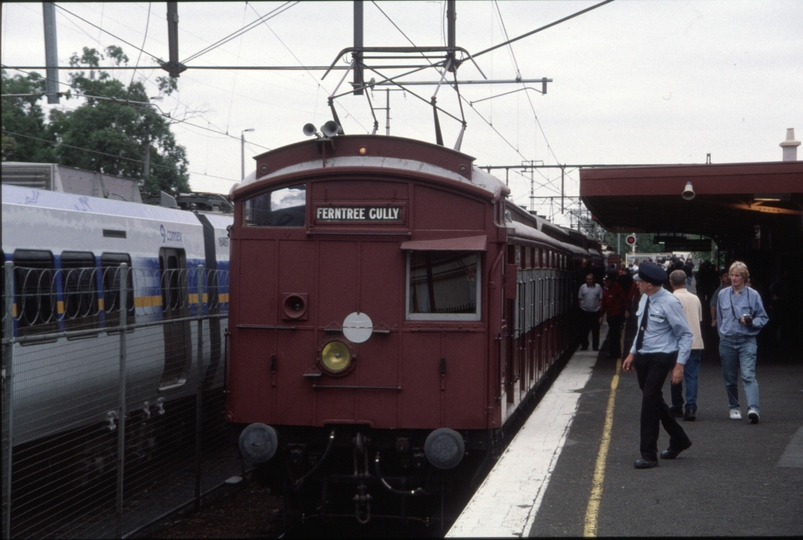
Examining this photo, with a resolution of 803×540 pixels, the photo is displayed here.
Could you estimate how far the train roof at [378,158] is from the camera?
307 inches

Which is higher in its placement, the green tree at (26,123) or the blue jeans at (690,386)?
the green tree at (26,123)

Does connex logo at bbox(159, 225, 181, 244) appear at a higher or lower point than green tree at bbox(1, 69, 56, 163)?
lower

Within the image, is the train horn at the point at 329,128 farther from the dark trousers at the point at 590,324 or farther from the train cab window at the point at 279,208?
the dark trousers at the point at 590,324

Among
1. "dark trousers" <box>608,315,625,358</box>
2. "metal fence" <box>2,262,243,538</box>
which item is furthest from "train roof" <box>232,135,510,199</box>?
"dark trousers" <box>608,315,625,358</box>

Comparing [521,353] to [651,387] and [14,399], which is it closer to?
[651,387]

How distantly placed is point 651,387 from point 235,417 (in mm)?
3357

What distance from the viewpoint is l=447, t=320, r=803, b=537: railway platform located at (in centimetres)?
609

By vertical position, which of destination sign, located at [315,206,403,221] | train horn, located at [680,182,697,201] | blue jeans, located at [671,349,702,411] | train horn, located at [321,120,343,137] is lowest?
blue jeans, located at [671,349,702,411]

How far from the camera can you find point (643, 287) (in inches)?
310

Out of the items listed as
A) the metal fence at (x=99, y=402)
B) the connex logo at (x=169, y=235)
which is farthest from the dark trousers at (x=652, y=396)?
the connex logo at (x=169, y=235)

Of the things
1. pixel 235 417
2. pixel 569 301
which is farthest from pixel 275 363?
pixel 569 301

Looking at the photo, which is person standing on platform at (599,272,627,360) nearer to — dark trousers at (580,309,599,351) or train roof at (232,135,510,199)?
dark trousers at (580,309,599,351)

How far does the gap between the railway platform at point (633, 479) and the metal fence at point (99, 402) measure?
124 inches

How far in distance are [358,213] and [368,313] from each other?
800mm
